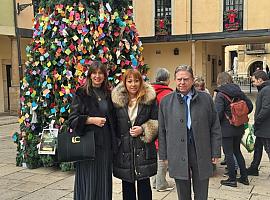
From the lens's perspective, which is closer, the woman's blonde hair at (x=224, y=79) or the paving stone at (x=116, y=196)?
the paving stone at (x=116, y=196)

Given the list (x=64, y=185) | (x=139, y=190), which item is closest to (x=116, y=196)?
(x=64, y=185)

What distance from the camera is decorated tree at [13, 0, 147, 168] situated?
213 inches

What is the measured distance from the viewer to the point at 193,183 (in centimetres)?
322

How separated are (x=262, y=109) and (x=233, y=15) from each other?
14.1 meters

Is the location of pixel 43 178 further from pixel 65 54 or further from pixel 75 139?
pixel 75 139

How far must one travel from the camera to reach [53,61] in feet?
18.1

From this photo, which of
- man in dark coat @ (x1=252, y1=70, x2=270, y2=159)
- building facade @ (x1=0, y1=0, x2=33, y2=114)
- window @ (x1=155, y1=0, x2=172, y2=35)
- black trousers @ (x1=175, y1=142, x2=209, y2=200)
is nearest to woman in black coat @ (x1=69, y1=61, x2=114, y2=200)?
black trousers @ (x1=175, y1=142, x2=209, y2=200)

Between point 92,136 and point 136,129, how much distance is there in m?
0.45

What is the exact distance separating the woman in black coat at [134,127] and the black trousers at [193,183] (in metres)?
0.32

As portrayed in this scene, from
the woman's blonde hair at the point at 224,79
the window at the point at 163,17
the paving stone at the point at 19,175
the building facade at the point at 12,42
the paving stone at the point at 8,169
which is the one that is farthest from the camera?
the window at the point at 163,17

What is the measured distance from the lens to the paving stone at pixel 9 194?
4527 millimetres

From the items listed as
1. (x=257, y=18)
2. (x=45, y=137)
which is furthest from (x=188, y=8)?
(x=45, y=137)

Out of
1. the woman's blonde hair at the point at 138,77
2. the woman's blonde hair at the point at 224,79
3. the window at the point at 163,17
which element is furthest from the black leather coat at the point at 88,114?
the window at the point at 163,17

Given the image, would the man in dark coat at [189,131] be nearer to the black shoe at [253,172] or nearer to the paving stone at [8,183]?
the black shoe at [253,172]
